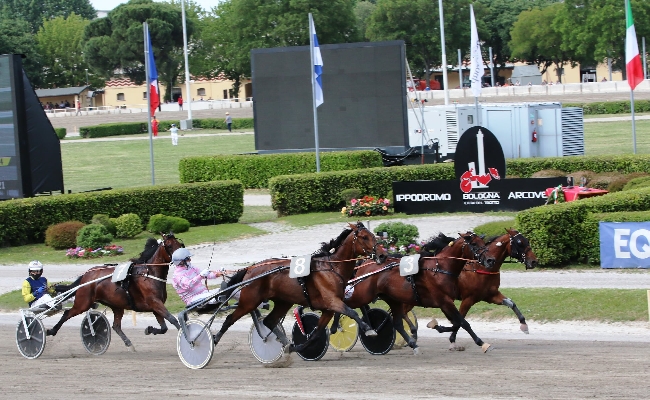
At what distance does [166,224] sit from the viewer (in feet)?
83.3

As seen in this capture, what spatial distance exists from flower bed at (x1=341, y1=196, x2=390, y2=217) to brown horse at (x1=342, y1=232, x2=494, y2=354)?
45.6 ft

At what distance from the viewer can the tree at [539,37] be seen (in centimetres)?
8875

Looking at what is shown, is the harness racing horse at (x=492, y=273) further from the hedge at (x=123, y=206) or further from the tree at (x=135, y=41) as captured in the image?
the tree at (x=135, y=41)

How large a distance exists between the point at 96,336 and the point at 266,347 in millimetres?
2919

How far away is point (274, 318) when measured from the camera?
12.5 m

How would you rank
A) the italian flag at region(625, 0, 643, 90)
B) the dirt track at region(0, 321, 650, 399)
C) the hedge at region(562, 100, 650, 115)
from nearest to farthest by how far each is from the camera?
1. the dirt track at region(0, 321, 650, 399)
2. the italian flag at region(625, 0, 643, 90)
3. the hedge at region(562, 100, 650, 115)

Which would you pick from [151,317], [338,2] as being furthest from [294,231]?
[338,2]

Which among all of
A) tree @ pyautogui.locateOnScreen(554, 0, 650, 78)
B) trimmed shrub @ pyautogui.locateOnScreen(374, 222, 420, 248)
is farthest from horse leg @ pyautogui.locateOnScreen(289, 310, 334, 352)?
tree @ pyautogui.locateOnScreen(554, 0, 650, 78)

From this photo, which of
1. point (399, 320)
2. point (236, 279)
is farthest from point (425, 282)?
point (236, 279)

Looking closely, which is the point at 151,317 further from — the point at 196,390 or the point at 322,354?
the point at 196,390

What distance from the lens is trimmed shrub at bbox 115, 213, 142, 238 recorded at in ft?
82.1

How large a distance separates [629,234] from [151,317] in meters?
9.06

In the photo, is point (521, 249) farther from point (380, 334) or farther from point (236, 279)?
point (236, 279)

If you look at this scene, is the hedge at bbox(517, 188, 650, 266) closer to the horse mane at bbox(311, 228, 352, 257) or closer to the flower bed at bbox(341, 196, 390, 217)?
the horse mane at bbox(311, 228, 352, 257)
